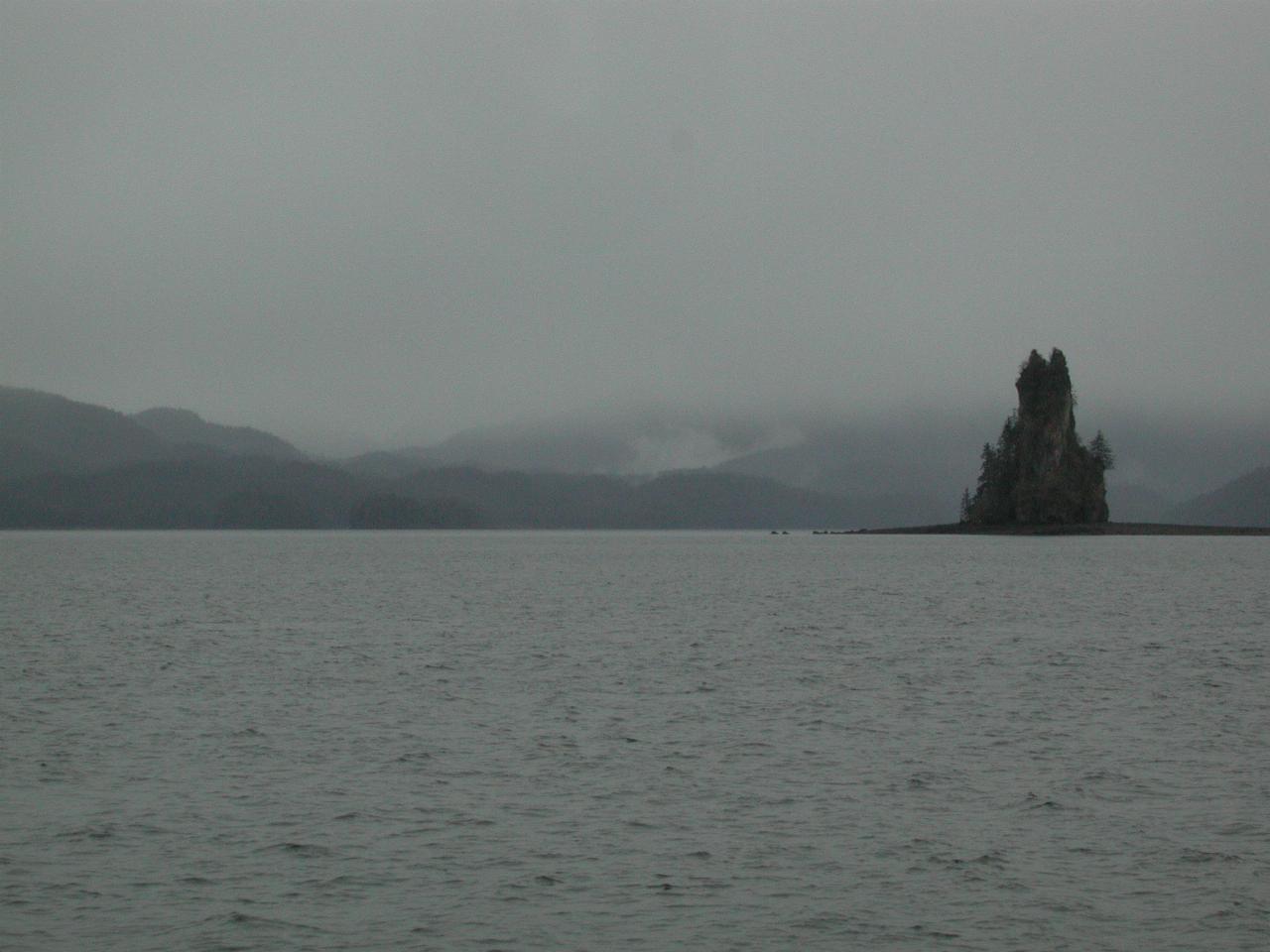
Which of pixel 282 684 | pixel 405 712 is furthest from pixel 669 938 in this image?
pixel 282 684

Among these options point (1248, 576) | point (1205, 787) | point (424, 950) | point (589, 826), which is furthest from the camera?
point (1248, 576)

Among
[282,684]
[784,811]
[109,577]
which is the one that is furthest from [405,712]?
[109,577]

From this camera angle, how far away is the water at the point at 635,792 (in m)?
20.4

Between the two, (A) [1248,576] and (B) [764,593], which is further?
(A) [1248,576]

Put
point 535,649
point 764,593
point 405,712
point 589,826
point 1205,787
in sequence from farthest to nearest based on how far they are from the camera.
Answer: point 764,593, point 535,649, point 405,712, point 1205,787, point 589,826

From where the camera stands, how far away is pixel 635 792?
29188mm

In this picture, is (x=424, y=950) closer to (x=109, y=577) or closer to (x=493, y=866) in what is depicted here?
(x=493, y=866)

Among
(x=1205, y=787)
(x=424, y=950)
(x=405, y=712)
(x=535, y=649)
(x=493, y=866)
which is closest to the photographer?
(x=424, y=950)

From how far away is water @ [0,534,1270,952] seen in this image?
20422mm

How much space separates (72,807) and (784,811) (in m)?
14.9

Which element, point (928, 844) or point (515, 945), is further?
point (928, 844)

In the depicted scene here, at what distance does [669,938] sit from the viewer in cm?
1953

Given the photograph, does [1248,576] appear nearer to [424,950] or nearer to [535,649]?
[535,649]

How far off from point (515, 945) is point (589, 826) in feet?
22.8
